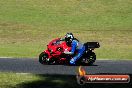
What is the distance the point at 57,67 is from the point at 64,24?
18.8m

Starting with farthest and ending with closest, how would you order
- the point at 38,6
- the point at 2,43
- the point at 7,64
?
the point at 38,6 < the point at 2,43 < the point at 7,64

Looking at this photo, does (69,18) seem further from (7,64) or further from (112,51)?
(7,64)

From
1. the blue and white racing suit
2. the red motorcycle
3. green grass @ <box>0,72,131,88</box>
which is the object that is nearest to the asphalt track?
the red motorcycle

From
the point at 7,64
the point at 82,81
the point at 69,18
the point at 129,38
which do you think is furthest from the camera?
the point at 69,18

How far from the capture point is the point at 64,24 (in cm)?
3722

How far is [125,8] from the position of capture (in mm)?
42562

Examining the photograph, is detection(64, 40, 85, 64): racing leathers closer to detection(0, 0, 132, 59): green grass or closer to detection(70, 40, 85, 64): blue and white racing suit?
detection(70, 40, 85, 64): blue and white racing suit

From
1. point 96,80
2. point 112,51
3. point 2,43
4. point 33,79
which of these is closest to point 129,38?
point 112,51

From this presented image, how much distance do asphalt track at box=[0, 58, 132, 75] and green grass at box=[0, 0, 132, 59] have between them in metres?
2.62

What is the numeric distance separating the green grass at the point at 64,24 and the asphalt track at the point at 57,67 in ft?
8.60

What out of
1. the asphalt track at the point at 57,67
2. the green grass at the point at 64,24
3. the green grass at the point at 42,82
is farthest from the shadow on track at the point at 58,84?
the green grass at the point at 64,24

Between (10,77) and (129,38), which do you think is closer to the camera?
(10,77)

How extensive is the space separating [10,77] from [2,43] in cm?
1582

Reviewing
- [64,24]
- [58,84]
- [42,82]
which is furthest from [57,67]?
[64,24]
